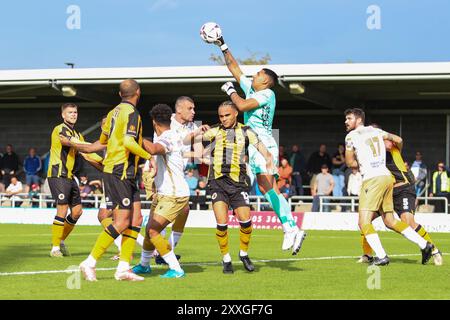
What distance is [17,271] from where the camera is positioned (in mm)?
11008

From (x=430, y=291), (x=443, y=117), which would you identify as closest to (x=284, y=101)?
(x=443, y=117)

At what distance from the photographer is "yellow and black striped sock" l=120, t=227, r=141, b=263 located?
10016 millimetres

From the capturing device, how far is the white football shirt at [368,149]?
479 inches

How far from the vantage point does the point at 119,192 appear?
32.7ft

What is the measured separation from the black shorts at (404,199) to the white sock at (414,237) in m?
1.10

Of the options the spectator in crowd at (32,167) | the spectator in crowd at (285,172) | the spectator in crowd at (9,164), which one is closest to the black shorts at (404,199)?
the spectator in crowd at (285,172)

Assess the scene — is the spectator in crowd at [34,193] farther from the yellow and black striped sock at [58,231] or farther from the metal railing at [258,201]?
the yellow and black striped sock at [58,231]

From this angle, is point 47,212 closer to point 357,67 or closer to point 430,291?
point 357,67

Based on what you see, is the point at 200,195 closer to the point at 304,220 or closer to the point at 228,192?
the point at 304,220

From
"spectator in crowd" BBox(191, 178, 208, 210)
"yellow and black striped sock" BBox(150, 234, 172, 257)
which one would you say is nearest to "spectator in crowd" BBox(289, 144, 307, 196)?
"spectator in crowd" BBox(191, 178, 208, 210)

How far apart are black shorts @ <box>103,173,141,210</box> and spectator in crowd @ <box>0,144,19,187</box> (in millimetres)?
24412

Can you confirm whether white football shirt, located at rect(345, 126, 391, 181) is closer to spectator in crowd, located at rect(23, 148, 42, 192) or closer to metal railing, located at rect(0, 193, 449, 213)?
metal railing, located at rect(0, 193, 449, 213)
